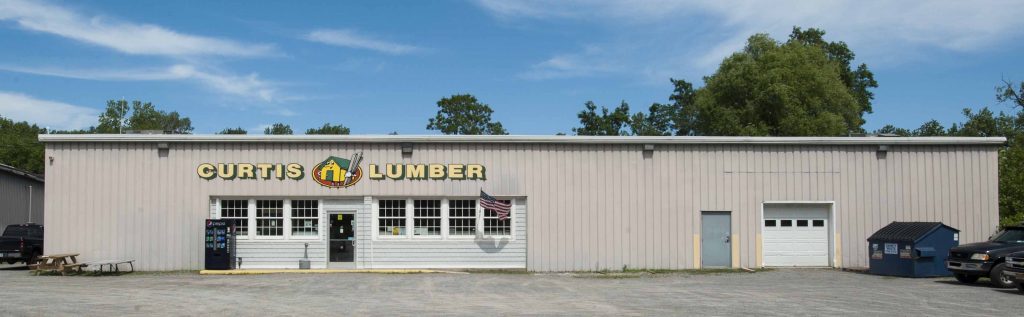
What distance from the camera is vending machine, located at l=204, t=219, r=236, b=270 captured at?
79.6ft

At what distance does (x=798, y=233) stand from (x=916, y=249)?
4.06 meters

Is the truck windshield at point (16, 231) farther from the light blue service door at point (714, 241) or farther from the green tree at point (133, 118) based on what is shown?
the green tree at point (133, 118)

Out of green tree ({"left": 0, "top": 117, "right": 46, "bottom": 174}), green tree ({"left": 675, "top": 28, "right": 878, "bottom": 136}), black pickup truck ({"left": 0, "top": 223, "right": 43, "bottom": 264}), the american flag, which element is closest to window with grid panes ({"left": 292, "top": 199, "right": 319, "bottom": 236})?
the american flag

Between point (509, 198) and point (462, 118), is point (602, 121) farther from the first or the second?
point (509, 198)

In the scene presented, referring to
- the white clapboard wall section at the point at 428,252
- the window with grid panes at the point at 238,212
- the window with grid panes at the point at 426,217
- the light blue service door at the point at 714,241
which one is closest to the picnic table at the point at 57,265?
the window with grid panes at the point at 238,212

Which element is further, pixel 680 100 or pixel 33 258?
pixel 680 100

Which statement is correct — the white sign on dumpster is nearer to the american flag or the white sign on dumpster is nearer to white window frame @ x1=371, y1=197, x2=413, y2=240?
the american flag

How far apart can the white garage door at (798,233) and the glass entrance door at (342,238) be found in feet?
38.1

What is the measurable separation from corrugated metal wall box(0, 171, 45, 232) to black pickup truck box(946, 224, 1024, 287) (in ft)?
113

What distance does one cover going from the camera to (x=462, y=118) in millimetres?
86000

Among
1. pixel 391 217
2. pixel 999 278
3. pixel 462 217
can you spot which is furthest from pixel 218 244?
pixel 999 278

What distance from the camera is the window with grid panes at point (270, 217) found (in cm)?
2528

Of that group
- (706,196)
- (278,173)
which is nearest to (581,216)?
(706,196)

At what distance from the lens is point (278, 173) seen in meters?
25.0
